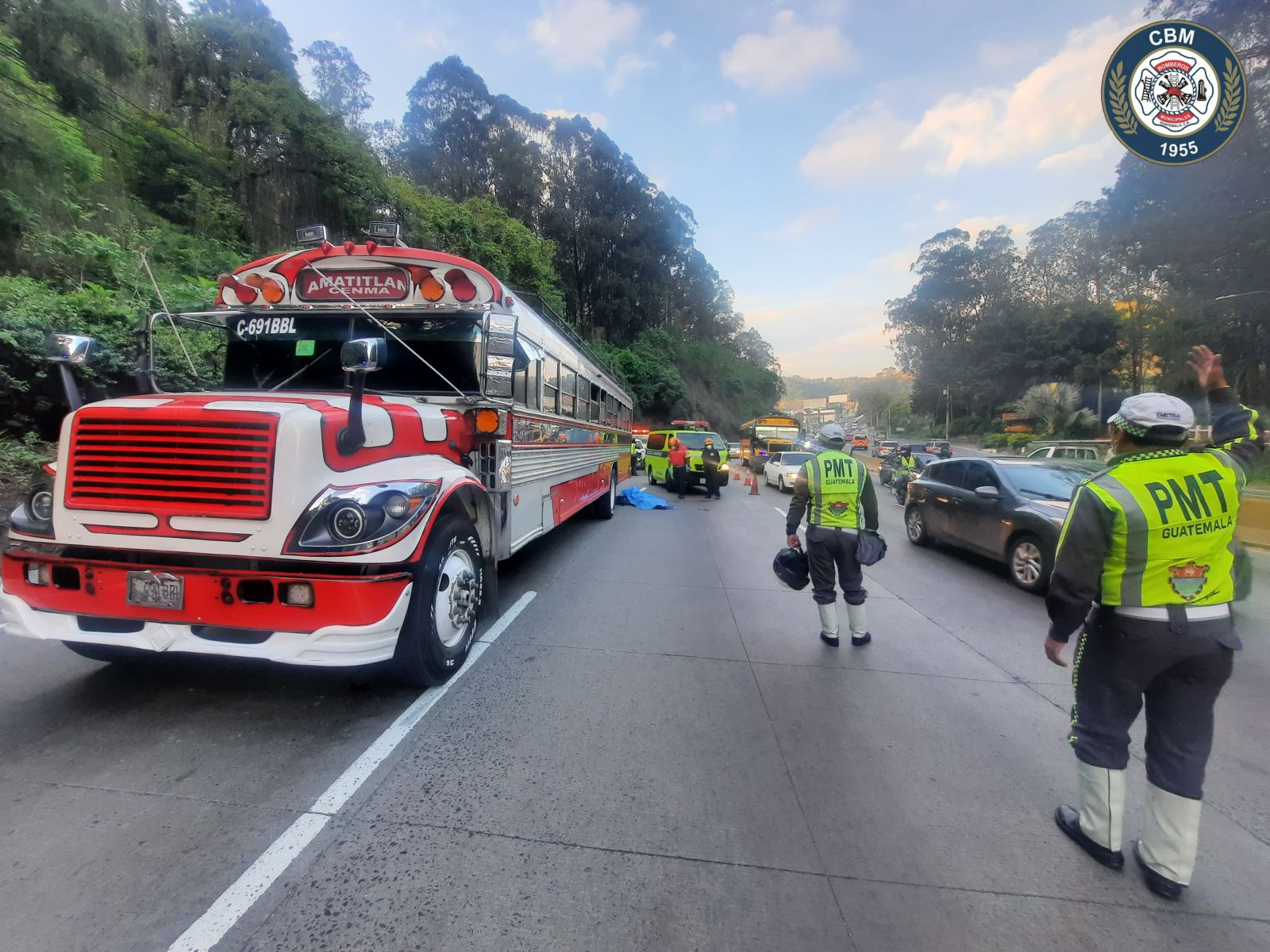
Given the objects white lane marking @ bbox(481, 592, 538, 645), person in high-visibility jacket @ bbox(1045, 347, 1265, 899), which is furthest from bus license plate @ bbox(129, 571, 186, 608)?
person in high-visibility jacket @ bbox(1045, 347, 1265, 899)

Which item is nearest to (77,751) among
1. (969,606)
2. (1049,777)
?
(1049,777)

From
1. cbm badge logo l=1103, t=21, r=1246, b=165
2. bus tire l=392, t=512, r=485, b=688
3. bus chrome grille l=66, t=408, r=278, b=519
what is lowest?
bus tire l=392, t=512, r=485, b=688

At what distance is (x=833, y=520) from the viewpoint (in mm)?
5039

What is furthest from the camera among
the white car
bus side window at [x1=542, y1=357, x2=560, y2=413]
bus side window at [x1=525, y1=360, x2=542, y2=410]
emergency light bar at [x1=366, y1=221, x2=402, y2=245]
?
the white car

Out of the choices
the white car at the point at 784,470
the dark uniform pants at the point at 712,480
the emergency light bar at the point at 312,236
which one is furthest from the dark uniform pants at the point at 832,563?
the white car at the point at 784,470

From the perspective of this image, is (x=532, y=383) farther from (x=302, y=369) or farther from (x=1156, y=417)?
(x=1156, y=417)

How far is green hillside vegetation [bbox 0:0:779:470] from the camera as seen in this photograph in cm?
1071

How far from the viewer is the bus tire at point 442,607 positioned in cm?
368

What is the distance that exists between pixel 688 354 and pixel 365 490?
191 feet

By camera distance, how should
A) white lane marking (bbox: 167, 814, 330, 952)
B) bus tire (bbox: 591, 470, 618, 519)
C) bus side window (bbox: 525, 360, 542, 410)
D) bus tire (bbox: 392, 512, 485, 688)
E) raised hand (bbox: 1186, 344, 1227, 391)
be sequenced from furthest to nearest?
bus tire (bbox: 591, 470, 618, 519) < bus side window (bbox: 525, 360, 542, 410) < bus tire (bbox: 392, 512, 485, 688) < raised hand (bbox: 1186, 344, 1227, 391) < white lane marking (bbox: 167, 814, 330, 952)

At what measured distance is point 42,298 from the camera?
9586 millimetres

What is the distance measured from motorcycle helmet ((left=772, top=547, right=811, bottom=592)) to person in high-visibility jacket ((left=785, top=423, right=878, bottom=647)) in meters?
0.05

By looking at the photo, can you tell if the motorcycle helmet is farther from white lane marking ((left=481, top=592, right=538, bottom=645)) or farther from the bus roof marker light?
the bus roof marker light

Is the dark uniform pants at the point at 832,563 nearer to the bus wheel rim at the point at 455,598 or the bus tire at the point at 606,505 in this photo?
the bus wheel rim at the point at 455,598
